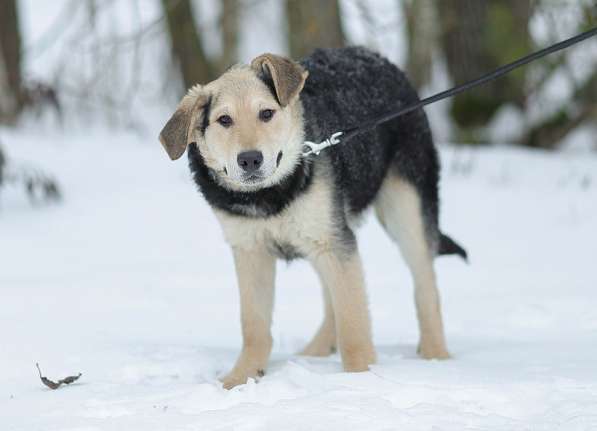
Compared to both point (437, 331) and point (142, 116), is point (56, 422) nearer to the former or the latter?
point (437, 331)

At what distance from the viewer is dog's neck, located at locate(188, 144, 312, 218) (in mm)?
4660

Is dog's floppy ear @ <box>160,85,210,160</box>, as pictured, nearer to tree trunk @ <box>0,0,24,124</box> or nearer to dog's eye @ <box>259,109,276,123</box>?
dog's eye @ <box>259,109,276,123</box>

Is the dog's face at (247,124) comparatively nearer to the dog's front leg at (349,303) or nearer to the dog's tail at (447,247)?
the dog's front leg at (349,303)

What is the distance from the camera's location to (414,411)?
3764mm

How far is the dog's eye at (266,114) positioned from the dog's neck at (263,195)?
0.29m

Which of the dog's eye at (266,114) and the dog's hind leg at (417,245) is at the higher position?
the dog's eye at (266,114)

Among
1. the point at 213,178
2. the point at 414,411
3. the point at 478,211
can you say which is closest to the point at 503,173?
the point at 478,211

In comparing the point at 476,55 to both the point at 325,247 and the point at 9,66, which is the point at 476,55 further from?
the point at 325,247

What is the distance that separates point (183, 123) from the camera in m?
4.54

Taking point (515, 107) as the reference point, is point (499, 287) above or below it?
below

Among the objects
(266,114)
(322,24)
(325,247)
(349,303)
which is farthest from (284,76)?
(322,24)

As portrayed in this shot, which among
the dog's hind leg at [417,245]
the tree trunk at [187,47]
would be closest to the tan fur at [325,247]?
the dog's hind leg at [417,245]

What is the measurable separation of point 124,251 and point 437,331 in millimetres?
3728

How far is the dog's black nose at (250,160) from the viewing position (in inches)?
170
